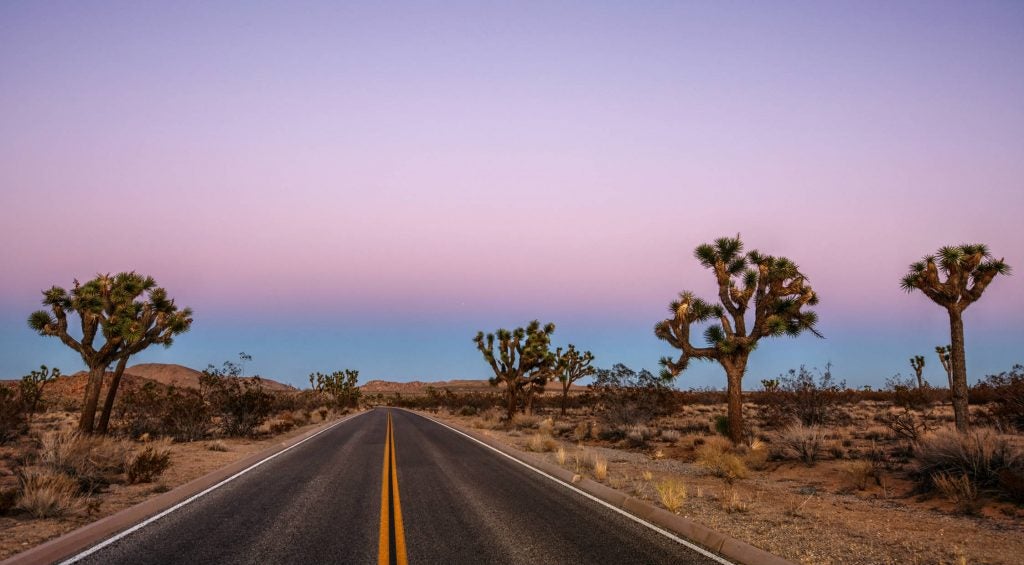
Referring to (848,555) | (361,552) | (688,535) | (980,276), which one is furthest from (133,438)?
(980,276)

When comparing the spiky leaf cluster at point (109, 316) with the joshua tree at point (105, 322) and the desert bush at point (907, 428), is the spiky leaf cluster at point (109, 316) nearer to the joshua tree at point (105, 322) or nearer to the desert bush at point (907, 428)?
the joshua tree at point (105, 322)

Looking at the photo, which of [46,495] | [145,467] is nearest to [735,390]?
[145,467]

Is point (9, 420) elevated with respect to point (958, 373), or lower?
lower

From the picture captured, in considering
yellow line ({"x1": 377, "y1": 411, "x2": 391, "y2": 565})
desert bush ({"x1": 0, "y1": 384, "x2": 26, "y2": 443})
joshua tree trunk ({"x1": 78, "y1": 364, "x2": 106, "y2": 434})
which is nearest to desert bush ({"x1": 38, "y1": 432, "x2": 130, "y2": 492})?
yellow line ({"x1": 377, "y1": 411, "x2": 391, "y2": 565})

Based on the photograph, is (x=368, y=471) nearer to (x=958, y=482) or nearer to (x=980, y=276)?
(x=958, y=482)

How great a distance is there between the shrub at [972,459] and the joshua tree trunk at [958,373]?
4410 mm

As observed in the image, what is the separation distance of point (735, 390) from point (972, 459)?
9.15 meters

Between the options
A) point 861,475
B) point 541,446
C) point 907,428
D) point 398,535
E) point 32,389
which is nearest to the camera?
point 398,535

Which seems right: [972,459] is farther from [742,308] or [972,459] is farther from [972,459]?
[742,308]

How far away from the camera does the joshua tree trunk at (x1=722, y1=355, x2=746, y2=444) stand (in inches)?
770

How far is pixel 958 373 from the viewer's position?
15625 mm

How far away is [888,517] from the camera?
9.70 meters

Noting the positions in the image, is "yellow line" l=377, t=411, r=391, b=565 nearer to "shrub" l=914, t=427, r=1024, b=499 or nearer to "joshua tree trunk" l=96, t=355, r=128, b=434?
"shrub" l=914, t=427, r=1024, b=499

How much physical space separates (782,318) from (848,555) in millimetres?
13205
